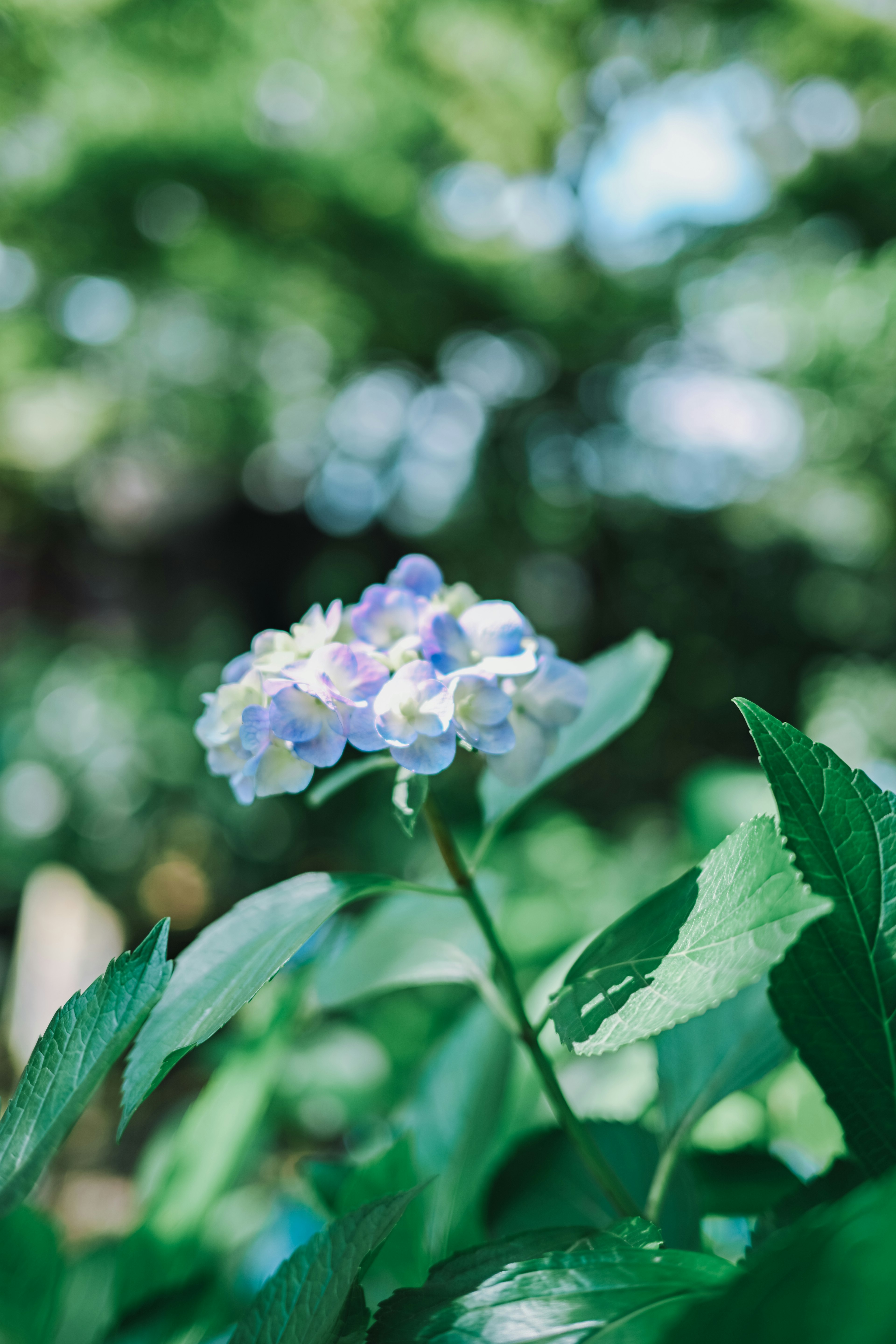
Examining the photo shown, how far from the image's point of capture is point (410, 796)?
0.34m

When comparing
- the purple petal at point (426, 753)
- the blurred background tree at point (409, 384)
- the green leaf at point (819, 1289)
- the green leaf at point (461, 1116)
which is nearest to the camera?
the green leaf at point (819, 1289)

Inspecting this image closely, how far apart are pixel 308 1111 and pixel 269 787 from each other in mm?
1353

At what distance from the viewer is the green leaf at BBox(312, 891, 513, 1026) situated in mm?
413

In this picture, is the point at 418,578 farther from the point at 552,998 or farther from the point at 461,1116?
the point at 461,1116

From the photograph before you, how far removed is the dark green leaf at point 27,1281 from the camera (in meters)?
0.40

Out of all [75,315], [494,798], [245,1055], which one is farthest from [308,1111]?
[75,315]

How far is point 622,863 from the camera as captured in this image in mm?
1837

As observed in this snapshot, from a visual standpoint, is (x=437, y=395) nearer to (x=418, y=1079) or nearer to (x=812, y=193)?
(x=812, y=193)

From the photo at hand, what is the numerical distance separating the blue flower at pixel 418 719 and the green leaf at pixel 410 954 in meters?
0.11

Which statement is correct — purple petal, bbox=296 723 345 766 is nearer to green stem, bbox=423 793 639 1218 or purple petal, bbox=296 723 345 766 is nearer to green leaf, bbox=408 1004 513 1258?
green stem, bbox=423 793 639 1218

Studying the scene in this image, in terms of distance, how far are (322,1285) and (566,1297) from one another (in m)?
0.08

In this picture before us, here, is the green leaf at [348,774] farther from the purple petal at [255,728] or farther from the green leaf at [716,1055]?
the green leaf at [716,1055]

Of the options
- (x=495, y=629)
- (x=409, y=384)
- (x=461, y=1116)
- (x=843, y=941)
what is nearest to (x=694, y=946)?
(x=843, y=941)

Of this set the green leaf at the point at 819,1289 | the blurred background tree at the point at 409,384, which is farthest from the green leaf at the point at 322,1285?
the blurred background tree at the point at 409,384
